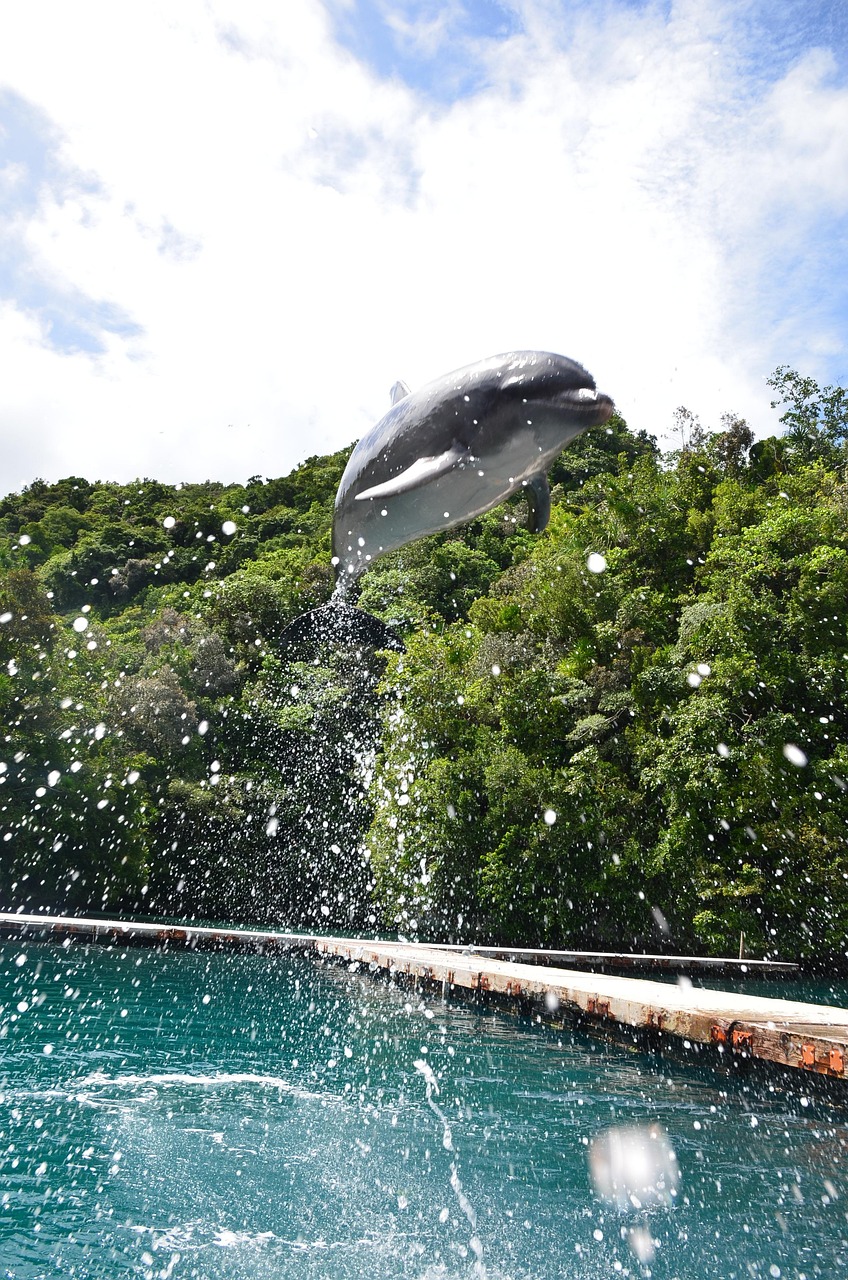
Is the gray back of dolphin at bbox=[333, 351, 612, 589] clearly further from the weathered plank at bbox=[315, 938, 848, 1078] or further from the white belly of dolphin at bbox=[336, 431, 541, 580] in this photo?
the weathered plank at bbox=[315, 938, 848, 1078]

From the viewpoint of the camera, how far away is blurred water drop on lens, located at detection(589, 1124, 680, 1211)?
433cm

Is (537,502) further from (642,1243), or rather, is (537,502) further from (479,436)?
(642,1243)

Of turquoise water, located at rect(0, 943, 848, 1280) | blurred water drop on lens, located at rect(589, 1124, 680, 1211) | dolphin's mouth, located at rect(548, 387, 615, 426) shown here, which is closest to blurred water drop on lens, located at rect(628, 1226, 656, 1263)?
turquoise water, located at rect(0, 943, 848, 1280)

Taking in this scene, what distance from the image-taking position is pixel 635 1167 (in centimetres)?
474

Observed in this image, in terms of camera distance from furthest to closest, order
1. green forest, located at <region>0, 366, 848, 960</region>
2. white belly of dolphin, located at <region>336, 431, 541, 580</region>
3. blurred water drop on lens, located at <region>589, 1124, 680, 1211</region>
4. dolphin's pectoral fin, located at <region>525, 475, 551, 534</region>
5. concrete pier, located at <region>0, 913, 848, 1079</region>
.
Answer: green forest, located at <region>0, 366, 848, 960</region>
concrete pier, located at <region>0, 913, 848, 1079</region>
dolphin's pectoral fin, located at <region>525, 475, 551, 534</region>
blurred water drop on lens, located at <region>589, 1124, 680, 1211</region>
white belly of dolphin, located at <region>336, 431, 541, 580</region>

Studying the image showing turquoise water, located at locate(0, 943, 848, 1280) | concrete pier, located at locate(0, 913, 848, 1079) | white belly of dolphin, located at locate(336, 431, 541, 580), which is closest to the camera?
turquoise water, located at locate(0, 943, 848, 1280)

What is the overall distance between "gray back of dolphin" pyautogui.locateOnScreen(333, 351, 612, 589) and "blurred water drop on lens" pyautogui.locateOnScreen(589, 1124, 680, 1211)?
349cm

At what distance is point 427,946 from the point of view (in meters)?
12.1

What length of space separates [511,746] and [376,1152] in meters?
12.1

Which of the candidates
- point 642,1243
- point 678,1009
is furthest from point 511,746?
point 642,1243

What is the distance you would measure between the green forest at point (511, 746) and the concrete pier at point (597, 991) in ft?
10.1

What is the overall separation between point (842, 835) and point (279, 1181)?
12307 millimetres

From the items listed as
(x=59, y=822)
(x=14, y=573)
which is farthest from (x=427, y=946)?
(x=14, y=573)

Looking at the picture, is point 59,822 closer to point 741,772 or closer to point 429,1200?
point 741,772
